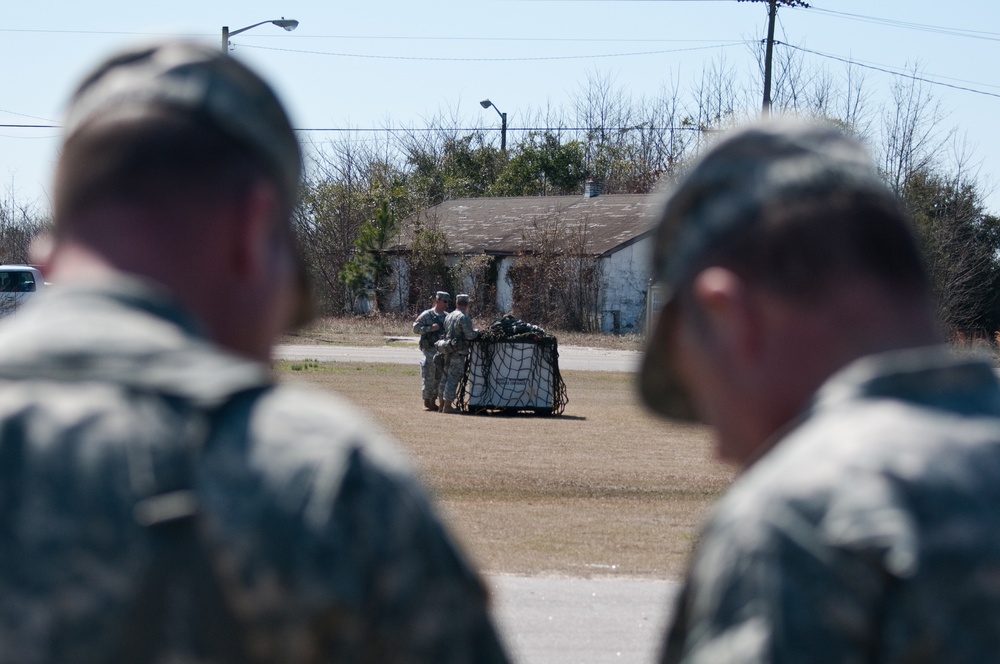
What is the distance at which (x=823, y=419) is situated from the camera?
146cm

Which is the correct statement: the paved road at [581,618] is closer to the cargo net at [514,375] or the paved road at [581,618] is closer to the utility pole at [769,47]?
the cargo net at [514,375]

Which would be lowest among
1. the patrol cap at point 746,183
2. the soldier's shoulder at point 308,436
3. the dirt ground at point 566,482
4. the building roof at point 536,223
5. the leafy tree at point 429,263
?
the dirt ground at point 566,482

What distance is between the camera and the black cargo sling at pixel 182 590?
1341 millimetres

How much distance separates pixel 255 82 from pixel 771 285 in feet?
2.50

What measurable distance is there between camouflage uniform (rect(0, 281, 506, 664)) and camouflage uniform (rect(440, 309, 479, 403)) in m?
16.2

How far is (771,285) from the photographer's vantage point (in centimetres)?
154

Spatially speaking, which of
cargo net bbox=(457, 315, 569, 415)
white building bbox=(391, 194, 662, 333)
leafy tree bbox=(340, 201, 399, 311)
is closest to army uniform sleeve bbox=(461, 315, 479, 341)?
cargo net bbox=(457, 315, 569, 415)

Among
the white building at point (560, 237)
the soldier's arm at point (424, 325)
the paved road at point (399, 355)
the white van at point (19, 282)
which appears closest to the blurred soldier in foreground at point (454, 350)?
the soldier's arm at point (424, 325)

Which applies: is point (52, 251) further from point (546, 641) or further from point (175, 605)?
point (546, 641)

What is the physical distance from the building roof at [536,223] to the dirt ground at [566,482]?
992 inches

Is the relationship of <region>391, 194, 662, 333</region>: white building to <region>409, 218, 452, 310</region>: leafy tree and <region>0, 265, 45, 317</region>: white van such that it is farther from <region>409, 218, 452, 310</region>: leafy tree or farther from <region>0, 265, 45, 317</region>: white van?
<region>0, 265, 45, 317</region>: white van

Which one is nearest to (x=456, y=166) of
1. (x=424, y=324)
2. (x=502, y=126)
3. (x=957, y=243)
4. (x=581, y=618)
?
(x=502, y=126)

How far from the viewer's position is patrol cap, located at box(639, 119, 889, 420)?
1.57 metres

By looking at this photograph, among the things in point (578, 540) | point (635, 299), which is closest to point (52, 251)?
point (578, 540)
